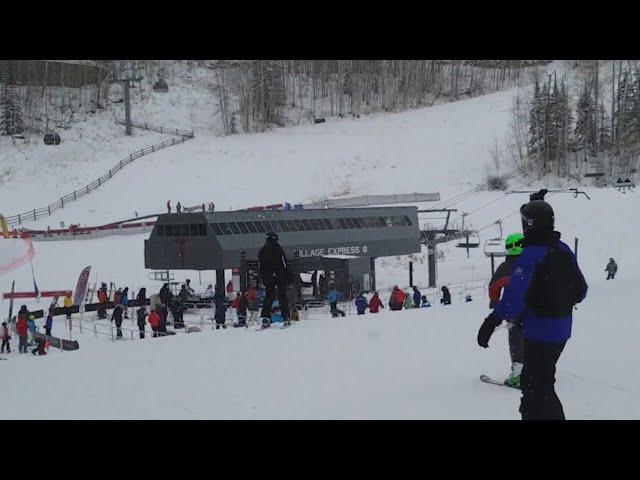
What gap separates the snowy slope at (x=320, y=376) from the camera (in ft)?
17.2

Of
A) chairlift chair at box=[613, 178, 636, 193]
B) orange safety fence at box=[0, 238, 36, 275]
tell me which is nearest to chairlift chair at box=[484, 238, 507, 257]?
chairlift chair at box=[613, 178, 636, 193]

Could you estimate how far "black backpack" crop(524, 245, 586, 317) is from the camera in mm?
3809

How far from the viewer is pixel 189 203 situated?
48.4m

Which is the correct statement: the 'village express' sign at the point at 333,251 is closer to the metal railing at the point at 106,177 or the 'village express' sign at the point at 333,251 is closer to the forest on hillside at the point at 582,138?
the metal railing at the point at 106,177

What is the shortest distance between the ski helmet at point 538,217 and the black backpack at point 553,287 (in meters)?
0.14

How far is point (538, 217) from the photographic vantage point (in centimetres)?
391

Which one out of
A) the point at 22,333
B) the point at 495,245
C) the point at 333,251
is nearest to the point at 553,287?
the point at 22,333

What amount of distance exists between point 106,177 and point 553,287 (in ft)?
169

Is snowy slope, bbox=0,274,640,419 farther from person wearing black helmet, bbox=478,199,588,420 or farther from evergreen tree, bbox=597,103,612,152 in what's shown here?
evergreen tree, bbox=597,103,612,152

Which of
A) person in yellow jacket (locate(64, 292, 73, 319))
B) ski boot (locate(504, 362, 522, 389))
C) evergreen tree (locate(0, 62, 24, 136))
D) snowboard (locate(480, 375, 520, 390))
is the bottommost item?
person in yellow jacket (locate(64, 292, 73, 319))
